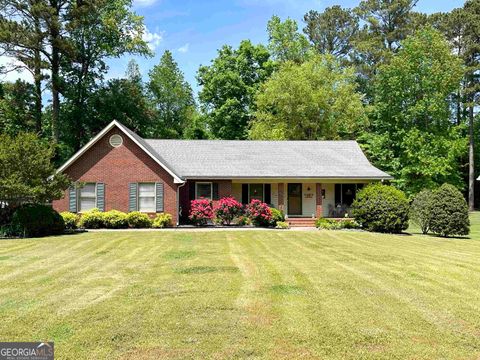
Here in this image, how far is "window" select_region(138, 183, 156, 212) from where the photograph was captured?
2389 centimetres

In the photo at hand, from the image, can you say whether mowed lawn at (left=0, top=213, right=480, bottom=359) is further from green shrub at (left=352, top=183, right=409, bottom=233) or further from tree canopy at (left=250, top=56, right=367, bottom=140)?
tree canopy at (left=250, top=56, right=367, bottom=140)

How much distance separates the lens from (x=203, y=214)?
23.8 meters

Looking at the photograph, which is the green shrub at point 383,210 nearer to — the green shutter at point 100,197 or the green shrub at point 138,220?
the green shrub at point 138,220

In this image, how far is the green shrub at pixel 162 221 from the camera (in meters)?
23.0

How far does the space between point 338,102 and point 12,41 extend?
27728mm

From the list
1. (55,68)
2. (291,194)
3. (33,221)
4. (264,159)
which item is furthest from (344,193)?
(55,68)

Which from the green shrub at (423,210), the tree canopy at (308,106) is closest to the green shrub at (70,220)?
the green shrub at (423,210)

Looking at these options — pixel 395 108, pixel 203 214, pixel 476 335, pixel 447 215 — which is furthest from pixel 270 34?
pixel 476 335

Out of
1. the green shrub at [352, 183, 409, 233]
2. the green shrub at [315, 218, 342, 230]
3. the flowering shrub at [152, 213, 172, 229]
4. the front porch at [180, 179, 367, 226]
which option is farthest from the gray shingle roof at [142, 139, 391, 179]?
the green shrub at [352, 183, 409, 233]

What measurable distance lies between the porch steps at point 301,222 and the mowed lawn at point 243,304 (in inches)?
522

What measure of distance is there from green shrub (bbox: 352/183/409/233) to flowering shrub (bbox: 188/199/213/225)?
8.01 m

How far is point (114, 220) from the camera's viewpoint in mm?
22375

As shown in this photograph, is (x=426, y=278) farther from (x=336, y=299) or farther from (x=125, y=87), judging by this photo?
(x=125, y=87)

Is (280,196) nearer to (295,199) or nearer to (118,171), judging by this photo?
(295,199)
